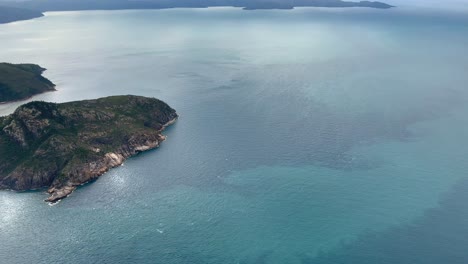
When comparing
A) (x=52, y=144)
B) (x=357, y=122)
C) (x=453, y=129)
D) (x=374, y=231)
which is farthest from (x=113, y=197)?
(x=453, y=129)

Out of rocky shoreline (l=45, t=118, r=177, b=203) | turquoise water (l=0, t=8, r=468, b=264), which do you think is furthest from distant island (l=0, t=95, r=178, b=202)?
turquoise water (l=0, t=8, r=468, b=264)

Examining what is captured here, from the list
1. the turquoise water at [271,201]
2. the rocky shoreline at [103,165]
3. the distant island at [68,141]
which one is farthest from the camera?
the distant island at [68,141]

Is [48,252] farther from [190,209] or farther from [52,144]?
[52,144]

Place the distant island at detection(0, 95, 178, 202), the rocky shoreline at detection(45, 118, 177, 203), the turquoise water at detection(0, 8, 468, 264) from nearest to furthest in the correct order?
the turquoise water at detection(0, 8, 468, 264)
the rocky shoreline at detection(45, 118, 177, 203)
the distant island at detection(0, 95, 178, 202)

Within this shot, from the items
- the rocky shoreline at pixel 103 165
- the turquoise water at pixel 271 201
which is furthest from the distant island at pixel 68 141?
the turquoise water at pixel 271 201

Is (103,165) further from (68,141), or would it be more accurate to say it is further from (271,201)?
(271,201)

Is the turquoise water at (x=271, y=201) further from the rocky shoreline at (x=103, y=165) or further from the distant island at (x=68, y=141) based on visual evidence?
the distant island at (x=68, y=141)

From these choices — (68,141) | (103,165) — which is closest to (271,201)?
(103,165)

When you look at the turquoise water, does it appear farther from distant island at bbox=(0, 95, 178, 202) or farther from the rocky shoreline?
distant island at bbox=(0, 95, 178, 202)
